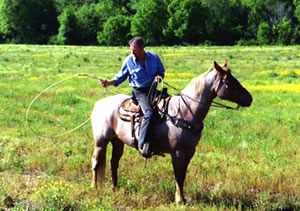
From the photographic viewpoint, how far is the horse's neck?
584 centimetres

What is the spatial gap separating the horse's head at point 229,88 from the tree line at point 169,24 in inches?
2811

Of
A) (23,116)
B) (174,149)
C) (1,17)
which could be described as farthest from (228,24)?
(174,149)

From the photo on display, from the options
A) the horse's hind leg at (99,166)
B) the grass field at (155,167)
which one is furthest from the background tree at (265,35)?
the horse's hind leg at (99,166)

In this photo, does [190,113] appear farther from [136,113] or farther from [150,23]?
[150,23]

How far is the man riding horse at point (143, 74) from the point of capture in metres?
6.02

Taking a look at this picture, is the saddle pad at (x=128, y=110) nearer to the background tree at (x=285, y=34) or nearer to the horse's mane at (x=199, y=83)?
the horse's mane at (x=199, y=83)

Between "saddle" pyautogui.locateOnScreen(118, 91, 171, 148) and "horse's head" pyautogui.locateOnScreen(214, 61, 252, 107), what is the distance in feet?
3.16

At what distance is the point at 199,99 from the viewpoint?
19.4 ft

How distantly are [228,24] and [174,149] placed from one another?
80177mm

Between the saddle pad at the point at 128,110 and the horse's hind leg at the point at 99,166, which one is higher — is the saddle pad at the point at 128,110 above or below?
above

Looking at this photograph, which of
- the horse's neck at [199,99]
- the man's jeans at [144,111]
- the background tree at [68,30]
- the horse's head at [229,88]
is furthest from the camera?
the background tree at [68,30]

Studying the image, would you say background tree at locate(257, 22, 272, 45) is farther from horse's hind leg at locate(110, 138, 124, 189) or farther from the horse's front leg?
the horse's front leg

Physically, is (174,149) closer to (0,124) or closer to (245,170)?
(245,170)

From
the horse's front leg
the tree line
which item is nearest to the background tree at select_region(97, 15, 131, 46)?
the tree line
